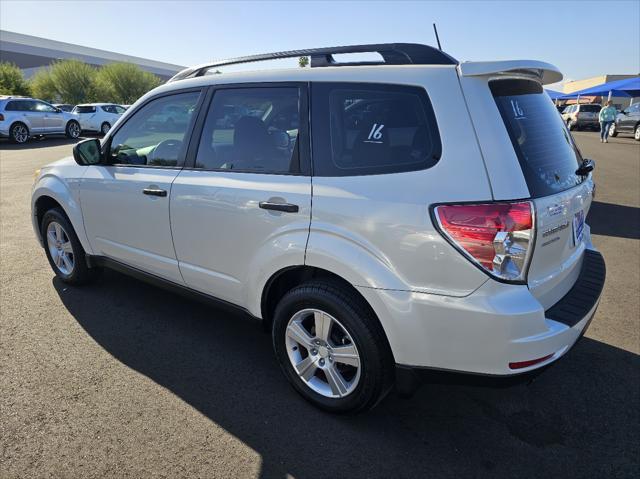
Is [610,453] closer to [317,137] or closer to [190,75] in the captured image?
[317,137]

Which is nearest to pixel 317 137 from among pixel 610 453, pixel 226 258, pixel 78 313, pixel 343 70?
pixel 343 70

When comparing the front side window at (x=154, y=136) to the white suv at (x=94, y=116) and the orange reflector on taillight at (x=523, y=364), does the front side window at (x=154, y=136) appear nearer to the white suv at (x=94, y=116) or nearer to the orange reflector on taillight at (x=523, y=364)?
the orange reflector on taillight at (x=523, y=364)

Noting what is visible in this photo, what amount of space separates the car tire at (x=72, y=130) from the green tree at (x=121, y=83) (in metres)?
24.9

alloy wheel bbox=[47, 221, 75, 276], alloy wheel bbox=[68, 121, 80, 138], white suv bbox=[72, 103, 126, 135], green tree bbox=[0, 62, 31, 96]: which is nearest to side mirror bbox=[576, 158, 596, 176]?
alloy wheel bbox=[47, 221, 75, 276]

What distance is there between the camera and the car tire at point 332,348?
7.64 feet

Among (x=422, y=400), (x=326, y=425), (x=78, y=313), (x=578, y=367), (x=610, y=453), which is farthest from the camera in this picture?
(x=78, y=313)

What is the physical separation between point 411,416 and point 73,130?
2309 cm

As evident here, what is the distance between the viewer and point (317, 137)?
2.52 meters

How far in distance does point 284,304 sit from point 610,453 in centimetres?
188

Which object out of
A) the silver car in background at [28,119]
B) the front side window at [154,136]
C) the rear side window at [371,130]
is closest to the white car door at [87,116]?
the silver car in background at [28,119]

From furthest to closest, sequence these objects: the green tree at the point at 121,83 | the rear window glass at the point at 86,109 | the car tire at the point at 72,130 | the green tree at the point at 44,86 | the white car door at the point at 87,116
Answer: the green tree at the point at 121,83
the green tree at the point at 44,86
the rear window glass at the point at 86,109
the white car door at the point at 87,116
the car tire at the point at 72,130

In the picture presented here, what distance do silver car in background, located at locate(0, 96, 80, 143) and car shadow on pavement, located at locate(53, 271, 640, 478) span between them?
59.9 feet

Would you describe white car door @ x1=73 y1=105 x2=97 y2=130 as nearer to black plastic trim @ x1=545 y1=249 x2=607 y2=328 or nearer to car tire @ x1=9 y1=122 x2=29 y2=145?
car tire @ x1=9 y1=122 x2=29 y2=145

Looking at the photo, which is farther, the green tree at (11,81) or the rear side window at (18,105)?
the green tree at (11,81)
